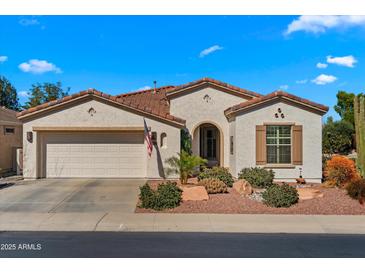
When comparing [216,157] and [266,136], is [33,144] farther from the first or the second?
[266,136]

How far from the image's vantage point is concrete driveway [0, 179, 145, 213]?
32.7 feet

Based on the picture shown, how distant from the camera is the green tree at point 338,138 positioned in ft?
104

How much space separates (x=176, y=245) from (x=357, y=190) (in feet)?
22.2

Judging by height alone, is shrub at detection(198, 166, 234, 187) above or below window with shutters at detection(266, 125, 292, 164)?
below

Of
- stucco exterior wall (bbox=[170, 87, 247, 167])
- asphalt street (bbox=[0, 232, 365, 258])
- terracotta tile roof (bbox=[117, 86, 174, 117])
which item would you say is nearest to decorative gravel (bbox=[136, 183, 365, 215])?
asphalt street (bbox=[0, 232, 365, 258])

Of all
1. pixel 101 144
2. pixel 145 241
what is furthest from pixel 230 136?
pixel 145 241

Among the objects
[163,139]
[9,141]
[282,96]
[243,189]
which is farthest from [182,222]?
[9,141]

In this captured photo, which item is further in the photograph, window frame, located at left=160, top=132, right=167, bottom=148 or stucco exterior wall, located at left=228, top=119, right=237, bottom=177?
stucco exterior wall, located at left=228, top=119, right=237, bottom=177

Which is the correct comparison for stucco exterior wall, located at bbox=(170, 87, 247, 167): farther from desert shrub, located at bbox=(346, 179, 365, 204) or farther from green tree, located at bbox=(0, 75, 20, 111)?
green tree, located at bbox=(0, 75, 20, 111)

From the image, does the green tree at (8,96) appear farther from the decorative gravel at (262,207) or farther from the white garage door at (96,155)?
the decorative gravel at (262,207)

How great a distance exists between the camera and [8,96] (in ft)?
141

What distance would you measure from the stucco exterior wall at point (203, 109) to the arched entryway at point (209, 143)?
0.10m

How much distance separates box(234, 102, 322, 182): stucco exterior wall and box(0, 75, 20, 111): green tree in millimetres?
36447

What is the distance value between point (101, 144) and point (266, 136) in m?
7.15
